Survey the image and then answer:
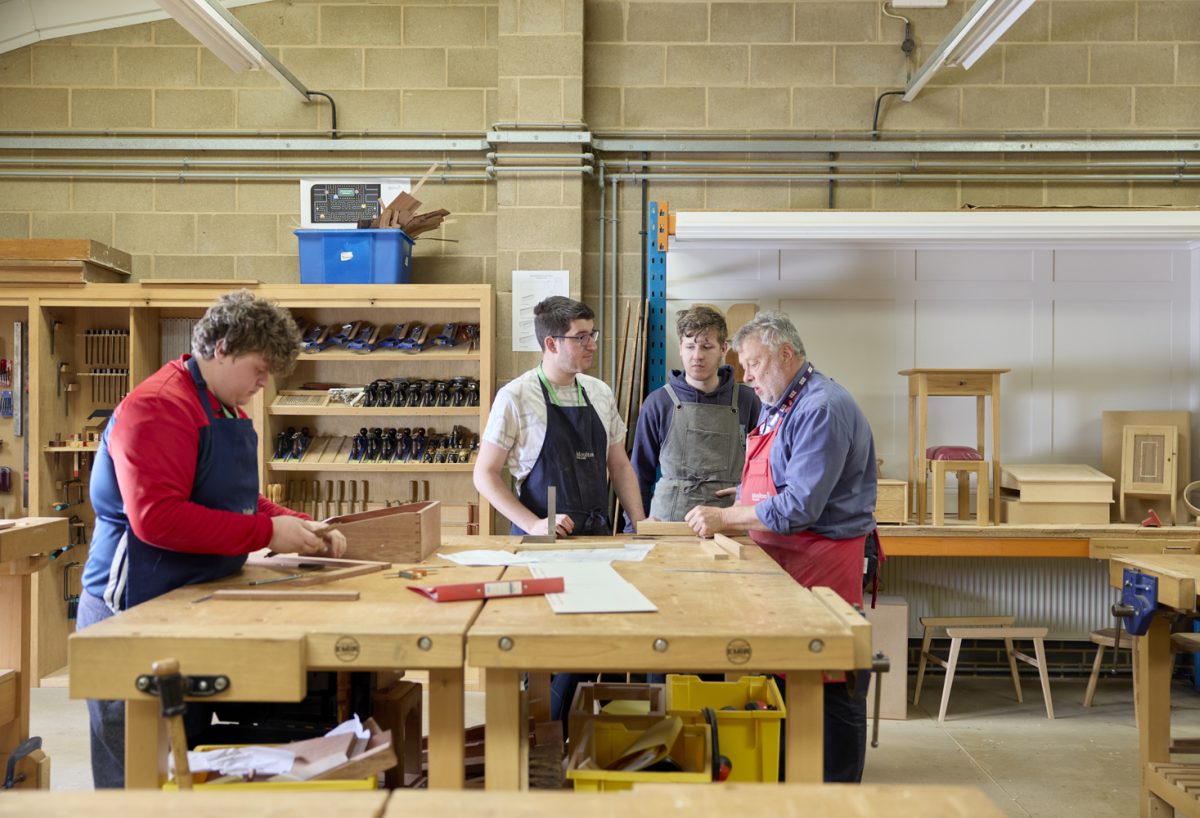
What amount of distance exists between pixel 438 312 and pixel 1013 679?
11.7 ft

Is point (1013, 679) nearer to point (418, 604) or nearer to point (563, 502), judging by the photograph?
point (563, 502)

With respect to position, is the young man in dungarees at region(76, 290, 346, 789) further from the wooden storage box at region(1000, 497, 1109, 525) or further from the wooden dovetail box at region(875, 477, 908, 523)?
the wooden storage box at region(1000, 497, 1109, 525)

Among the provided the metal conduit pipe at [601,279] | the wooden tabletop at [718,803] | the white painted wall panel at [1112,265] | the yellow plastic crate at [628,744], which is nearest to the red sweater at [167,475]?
the yellow plastic crate at [628,744]

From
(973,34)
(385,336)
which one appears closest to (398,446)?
(385,336)

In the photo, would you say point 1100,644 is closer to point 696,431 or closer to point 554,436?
point 696,431

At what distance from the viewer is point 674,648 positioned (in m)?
1.68

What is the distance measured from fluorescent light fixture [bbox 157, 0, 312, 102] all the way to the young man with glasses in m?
1.88

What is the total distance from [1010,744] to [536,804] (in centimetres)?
368

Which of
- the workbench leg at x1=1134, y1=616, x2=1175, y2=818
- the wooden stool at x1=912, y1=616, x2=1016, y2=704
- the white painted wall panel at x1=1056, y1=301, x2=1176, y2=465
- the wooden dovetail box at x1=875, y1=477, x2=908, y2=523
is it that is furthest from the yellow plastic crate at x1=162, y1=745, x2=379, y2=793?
the white painted wall panel at x1=1056, y1=301, x2=1176, y2=465

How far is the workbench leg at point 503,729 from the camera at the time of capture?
68.3 inches

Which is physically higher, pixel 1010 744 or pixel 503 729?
pixel 503 729

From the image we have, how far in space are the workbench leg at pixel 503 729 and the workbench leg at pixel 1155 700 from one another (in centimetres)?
238

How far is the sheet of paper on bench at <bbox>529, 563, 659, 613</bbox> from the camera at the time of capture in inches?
73.2

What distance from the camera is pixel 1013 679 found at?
4820 millimetres
